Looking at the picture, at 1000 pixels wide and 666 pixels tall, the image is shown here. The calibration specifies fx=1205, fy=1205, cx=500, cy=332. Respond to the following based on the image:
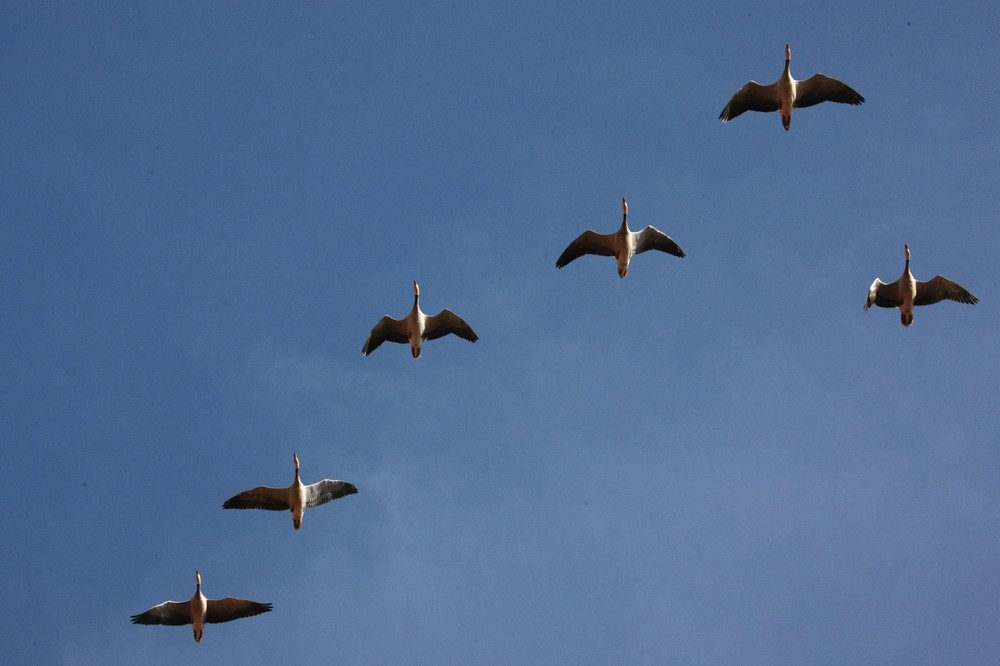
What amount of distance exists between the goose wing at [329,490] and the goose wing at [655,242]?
11412 mm

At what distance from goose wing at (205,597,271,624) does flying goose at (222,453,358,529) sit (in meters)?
2.60

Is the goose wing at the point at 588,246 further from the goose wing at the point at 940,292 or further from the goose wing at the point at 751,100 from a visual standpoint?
the goose wing at the point at 940,292

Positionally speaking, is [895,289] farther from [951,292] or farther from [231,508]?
[231,508]

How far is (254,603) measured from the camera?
35.3 m

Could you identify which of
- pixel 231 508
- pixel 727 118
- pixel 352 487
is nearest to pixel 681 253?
pixel 727 118

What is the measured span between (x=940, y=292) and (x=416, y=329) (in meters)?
15.9

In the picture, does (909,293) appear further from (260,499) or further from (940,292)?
(260,499)

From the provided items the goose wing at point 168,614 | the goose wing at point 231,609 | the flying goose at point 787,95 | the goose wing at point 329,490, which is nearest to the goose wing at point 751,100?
the flying goose at point 787,95

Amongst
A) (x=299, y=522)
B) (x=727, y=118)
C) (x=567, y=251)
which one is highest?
(x=727, y=118)

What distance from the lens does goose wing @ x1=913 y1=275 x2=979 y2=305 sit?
36.3 metres

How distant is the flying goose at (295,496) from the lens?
116ft

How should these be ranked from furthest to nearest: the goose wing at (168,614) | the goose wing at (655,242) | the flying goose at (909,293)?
the goose wing at (655,242) < the flying goose at (909,293) < the goose wing at (168,614)

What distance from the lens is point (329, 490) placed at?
1416 inches

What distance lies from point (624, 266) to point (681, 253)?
2161mm
